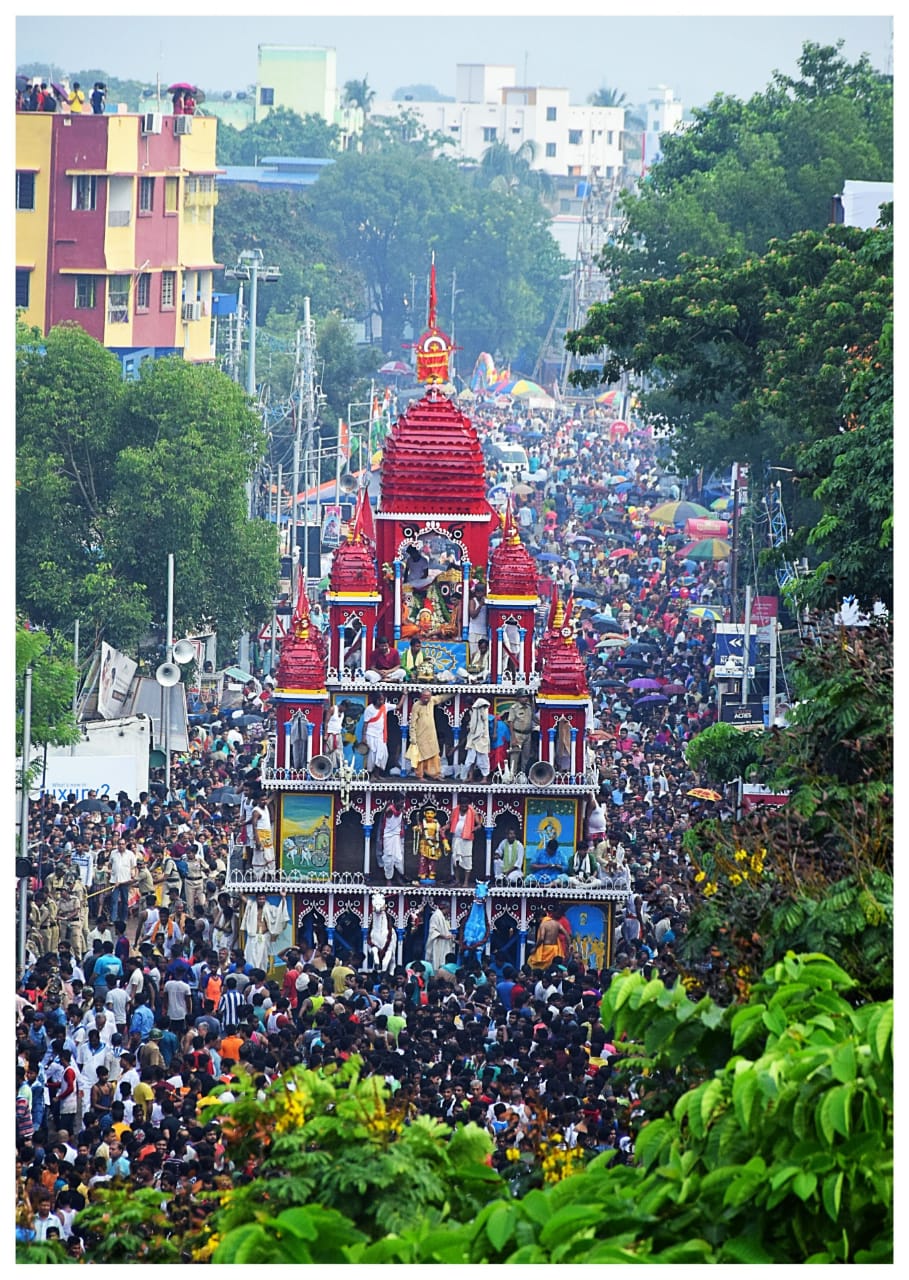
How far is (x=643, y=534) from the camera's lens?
61562 mm

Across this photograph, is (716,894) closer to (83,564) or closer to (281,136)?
(83,564)

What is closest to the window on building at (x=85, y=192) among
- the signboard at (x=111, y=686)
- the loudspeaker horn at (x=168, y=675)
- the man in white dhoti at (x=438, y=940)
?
the signboard at (x=111, y=686)

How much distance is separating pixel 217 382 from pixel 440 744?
16.5 meters

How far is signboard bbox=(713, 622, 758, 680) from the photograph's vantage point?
4012 centimetres

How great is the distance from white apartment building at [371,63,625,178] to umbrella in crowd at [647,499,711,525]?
84.3 meters

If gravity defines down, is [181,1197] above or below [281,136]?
below

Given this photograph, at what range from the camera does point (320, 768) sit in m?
30.1

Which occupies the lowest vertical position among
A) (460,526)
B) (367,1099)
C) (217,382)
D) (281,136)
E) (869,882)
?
(367,1099)

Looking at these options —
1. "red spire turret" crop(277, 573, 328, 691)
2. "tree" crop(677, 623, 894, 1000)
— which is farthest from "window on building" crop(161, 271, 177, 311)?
"tree" crop(677, 623, 894, 1000)

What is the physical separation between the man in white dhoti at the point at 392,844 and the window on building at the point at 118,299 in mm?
29065

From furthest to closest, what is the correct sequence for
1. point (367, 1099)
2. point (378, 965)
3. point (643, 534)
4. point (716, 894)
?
1. point (643, 534)
2. point (378, 965)
3. point (716, 894)
4. point (367, 1099)

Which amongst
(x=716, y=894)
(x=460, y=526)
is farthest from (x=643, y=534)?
(x=716, y=894)

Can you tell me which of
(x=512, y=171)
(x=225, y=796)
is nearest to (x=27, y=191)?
(x=225, y=796)

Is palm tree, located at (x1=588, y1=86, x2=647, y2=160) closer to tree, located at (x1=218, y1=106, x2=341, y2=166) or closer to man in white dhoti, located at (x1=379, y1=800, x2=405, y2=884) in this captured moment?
tree, located at (x1=218, y1=106, x2=341, y2=166)
